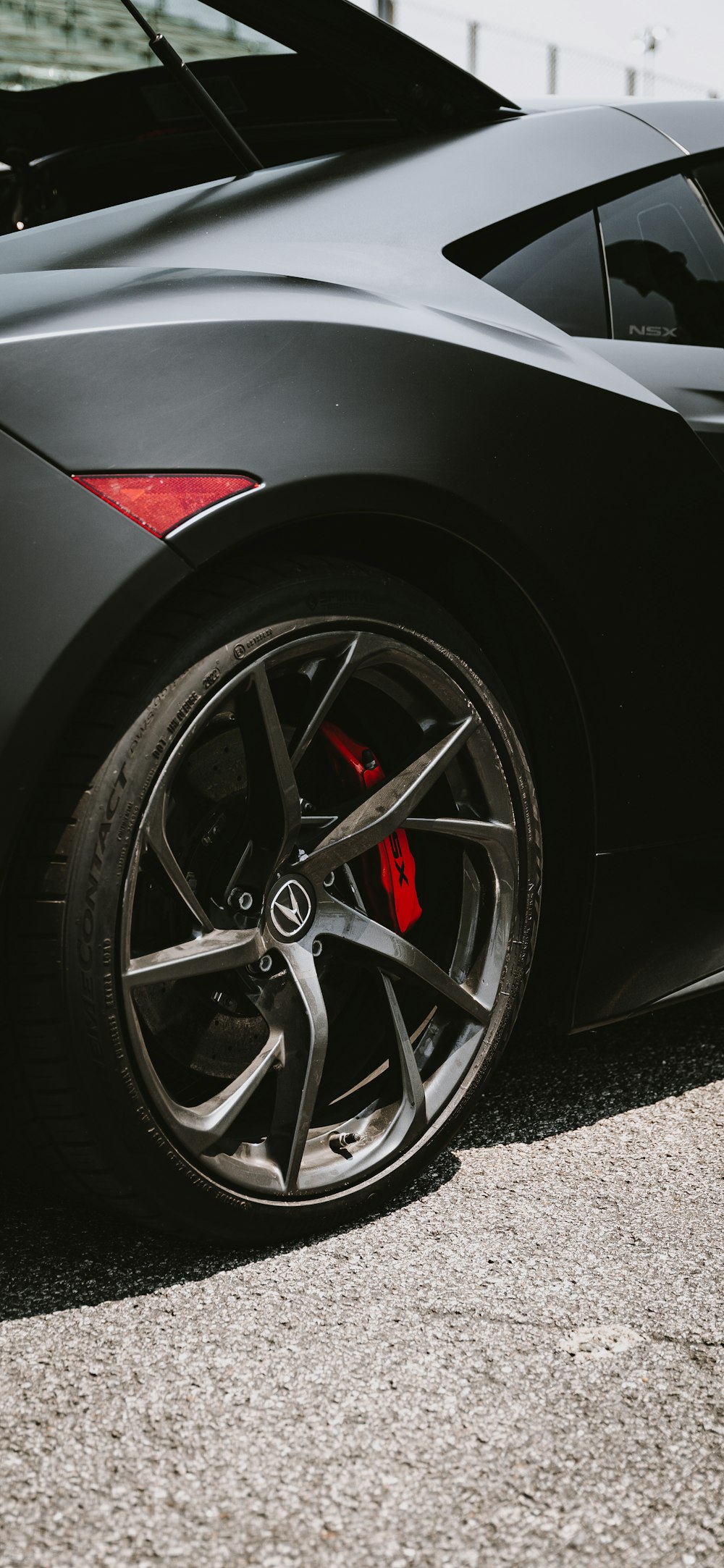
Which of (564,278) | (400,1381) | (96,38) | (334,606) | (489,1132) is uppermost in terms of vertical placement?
(96,38)

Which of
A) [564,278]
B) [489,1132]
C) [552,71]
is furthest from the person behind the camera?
[552,71]

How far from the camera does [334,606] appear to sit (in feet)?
5.37

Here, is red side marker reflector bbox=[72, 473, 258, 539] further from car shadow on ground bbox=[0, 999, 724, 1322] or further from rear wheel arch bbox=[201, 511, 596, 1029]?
car shadow on ground bbox=[0, 999, 724, 1322]

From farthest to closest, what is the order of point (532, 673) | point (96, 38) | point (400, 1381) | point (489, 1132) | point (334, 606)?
point (96, 38)
point (489, 1132)
point (532, 673)
point (334, 606)
point (400, 1381)

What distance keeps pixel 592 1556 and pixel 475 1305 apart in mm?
432

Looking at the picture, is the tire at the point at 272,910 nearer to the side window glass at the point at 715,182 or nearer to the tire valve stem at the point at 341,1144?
the tire valve stem at the point at 341,1144

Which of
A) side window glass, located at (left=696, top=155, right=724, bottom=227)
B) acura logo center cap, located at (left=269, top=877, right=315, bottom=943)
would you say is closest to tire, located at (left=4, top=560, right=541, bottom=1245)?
acura logo center cap, located at (left=269, top=877, right=315, bottom=943)

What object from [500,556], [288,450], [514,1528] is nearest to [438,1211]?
[514,1528]

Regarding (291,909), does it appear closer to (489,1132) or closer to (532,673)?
(532,673)

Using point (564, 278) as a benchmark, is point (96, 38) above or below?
above

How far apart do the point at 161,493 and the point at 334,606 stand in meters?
0.29

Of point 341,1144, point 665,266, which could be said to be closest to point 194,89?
point 665,266

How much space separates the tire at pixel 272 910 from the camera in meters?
1.47

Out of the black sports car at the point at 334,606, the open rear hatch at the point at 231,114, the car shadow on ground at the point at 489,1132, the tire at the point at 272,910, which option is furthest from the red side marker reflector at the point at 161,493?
the car shadow on ground at the point at 489,1132
